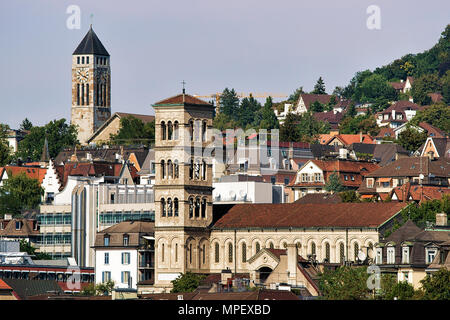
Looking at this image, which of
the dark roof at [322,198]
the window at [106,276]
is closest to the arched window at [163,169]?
the window at [106,276]

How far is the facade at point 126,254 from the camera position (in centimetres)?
14250

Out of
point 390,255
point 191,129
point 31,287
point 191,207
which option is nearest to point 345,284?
point 390,255

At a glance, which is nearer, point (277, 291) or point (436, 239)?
point (277, 291)

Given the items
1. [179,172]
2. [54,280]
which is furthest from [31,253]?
[179,172]

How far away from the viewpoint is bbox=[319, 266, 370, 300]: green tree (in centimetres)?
10750

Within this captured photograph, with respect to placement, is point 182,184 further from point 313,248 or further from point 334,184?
point 334,184

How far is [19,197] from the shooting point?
19612 centimetres

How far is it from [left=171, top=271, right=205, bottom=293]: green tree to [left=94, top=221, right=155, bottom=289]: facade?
30.0ft

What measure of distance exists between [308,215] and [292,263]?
53.5 feet

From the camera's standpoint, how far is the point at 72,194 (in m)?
169

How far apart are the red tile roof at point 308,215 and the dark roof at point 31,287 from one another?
13.9m

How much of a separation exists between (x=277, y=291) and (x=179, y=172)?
36386mm
